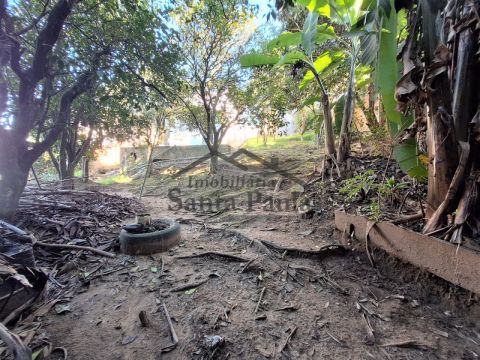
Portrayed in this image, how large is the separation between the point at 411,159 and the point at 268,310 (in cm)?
222

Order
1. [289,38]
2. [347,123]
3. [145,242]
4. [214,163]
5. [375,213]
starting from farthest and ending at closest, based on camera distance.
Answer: [214,163] → [347,123] → [289,38] → [145,242] → [375,213]

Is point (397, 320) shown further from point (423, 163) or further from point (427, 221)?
point (423, 163)

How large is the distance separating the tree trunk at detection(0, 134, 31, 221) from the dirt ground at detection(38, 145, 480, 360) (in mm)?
2230

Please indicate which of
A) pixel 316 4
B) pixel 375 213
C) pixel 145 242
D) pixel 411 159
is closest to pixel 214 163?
pixel 145 242

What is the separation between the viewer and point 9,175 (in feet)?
13.8

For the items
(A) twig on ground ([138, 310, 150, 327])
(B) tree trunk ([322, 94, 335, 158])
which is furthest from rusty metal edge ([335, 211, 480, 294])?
(A) twig on ground ([138, 310, 150, 327])

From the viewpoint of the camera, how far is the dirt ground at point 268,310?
186cm

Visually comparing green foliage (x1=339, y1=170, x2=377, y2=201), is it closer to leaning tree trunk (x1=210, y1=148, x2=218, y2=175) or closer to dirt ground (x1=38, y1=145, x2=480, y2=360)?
dirt ground (x1=38, y1=145, x2=480, y2=360)

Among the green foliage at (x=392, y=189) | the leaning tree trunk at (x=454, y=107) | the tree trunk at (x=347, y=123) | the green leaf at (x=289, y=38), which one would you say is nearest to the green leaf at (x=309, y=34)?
the green leaf at (x=289, y=38)

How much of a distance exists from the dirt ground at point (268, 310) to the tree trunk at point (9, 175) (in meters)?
2.23

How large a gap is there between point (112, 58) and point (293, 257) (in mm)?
4574

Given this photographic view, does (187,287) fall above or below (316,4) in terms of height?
below

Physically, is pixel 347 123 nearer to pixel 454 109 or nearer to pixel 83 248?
pixel 454 109

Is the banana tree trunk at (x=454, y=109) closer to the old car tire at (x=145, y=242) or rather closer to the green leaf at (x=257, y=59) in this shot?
the green leaf at (x=257, y=59)
